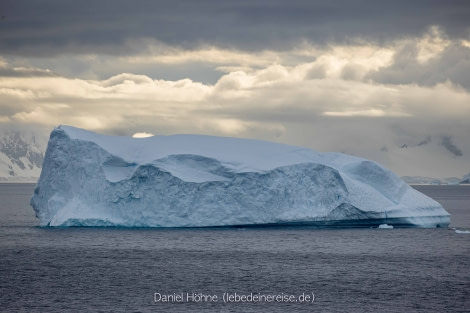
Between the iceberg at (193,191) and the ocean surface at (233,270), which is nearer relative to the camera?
the ocean surface at (233,270)

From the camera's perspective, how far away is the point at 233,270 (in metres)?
32.1

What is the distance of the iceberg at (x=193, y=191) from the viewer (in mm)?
42219

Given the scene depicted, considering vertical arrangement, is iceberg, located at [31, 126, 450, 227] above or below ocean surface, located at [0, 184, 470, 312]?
above

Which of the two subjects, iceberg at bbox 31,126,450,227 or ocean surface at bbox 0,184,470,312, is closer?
ocean surface at bbox 0,184,470,312

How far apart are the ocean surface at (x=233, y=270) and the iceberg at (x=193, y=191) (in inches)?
43.4

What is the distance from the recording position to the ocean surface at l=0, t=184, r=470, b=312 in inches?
1015

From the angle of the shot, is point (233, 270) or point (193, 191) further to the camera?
point (193, 191)

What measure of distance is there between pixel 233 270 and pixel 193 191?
10.4 metres

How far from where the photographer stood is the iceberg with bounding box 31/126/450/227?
139 feet

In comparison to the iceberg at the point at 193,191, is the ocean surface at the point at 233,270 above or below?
below

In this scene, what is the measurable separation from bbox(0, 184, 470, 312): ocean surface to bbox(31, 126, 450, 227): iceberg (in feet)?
3.62

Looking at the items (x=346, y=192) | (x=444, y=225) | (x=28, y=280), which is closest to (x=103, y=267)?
(x=28, y=280)

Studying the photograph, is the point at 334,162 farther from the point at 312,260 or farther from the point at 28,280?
the point at 28,280

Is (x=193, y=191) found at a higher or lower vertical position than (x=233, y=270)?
higher
